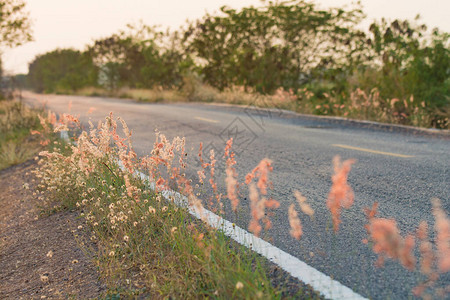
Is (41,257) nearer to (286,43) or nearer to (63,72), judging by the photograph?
(286,43)

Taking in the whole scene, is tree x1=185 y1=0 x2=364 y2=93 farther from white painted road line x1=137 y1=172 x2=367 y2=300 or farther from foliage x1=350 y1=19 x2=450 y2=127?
white painted road line x1=137 y1=172 x2=367 y2=300

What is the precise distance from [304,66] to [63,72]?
44.5 m

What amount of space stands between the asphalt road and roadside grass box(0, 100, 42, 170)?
7.85 feet

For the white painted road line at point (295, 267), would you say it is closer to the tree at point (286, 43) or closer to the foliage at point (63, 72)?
the tree at point (286, 43)

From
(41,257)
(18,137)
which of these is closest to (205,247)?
(41,257)

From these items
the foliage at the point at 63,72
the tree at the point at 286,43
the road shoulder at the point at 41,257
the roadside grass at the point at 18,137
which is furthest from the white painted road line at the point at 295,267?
the foliage at the point at 63,72

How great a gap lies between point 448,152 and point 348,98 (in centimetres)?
662

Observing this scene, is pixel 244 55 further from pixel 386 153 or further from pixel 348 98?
pixel 386 153

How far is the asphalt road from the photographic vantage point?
278 cm

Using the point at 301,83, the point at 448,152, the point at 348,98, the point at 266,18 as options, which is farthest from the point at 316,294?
the point at 266,18

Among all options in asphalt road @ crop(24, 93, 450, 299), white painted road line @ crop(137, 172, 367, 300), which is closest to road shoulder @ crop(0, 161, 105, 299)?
white painted road line @ crop(137, 172, 367, 300)

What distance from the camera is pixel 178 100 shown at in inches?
909

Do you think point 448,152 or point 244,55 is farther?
point 244,55

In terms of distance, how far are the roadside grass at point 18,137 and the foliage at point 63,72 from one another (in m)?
28.0
